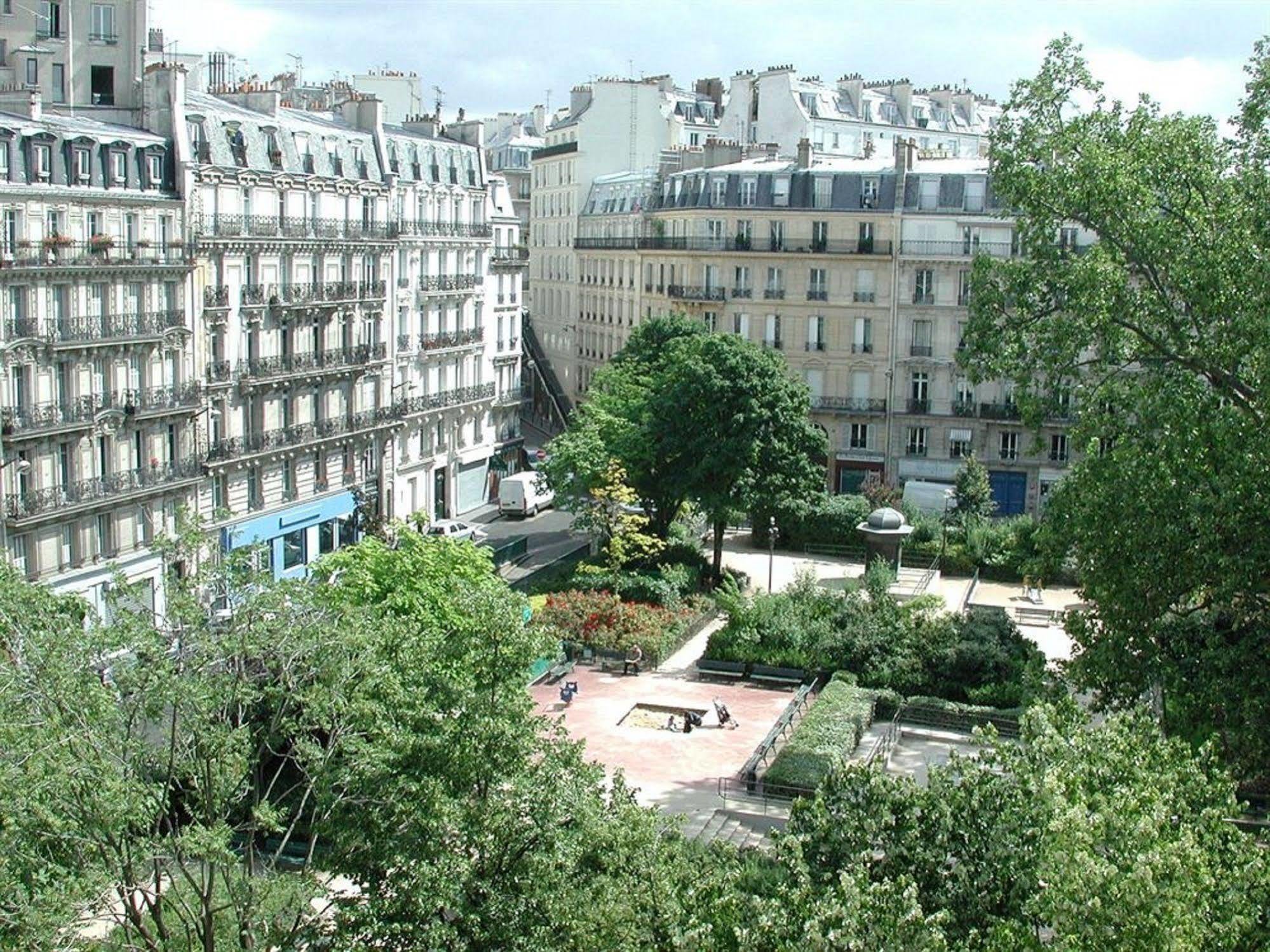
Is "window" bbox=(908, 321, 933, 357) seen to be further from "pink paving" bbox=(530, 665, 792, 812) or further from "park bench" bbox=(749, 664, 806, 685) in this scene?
"park bench" bbox=(749, 664, 806, 685)

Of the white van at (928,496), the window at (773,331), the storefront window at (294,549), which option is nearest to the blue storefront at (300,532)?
the storefront window at (294,549)

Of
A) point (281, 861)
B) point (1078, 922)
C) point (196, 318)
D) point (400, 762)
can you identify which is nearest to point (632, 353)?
point (196, 318)

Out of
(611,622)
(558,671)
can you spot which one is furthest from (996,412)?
(558,671)

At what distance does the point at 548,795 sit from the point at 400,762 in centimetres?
176

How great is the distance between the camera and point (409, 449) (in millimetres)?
62562

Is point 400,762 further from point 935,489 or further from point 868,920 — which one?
point 935,489

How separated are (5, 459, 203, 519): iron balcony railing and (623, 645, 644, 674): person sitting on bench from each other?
51.1 ft

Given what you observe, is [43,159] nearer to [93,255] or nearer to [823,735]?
[93,255]

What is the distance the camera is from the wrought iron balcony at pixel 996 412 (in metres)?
→ 61.3

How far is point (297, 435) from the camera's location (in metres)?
54.1

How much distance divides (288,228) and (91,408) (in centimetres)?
1176

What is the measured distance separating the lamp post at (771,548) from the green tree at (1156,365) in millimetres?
15792

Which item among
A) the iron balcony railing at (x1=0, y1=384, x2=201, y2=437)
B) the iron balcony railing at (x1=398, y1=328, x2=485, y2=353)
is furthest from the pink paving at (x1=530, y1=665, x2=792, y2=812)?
the iron balcony railing at (x1=398, y1=328, x2=485, y2=353)

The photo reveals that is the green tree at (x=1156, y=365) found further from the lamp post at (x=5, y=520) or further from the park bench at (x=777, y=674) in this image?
the lamp post at (x=5, y=520)
